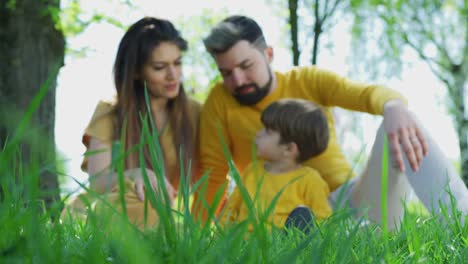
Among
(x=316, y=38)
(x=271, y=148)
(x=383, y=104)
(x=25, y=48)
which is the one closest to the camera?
(x=383, y=104)

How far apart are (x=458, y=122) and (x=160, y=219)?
1357cm

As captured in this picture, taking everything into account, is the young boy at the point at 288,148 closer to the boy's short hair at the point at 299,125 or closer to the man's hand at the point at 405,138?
the boy's short hair at the point at 299,125

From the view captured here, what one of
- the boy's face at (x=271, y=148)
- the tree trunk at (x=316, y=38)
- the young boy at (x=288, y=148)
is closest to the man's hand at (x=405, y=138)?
the young boy at (x=288, y=148)

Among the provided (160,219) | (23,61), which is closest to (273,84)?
(160,219)

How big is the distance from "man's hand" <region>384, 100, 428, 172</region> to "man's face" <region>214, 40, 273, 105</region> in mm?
972

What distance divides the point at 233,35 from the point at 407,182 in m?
1.31

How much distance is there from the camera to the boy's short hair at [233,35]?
11.4 feet

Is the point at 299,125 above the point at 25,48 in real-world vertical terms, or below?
below

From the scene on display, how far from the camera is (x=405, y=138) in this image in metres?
2.62

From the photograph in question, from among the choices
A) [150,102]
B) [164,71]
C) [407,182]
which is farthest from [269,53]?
[407,182]

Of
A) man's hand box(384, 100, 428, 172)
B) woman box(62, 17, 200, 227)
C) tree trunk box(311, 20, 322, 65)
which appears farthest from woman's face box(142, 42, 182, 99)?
tree trunk box(311, 20, 322, 65)

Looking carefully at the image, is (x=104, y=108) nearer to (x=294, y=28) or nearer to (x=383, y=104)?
(x=383, y=104)

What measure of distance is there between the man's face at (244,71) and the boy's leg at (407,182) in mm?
861

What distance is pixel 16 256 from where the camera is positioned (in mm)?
570
